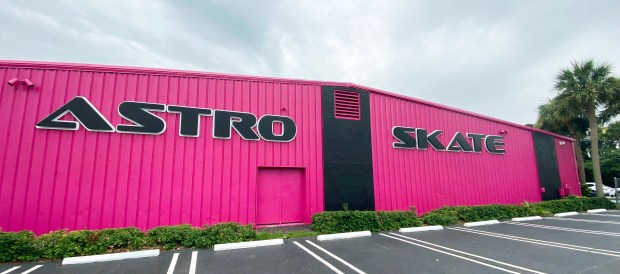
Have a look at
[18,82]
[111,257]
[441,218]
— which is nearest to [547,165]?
[441,218]

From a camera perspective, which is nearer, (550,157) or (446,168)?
(446,168)

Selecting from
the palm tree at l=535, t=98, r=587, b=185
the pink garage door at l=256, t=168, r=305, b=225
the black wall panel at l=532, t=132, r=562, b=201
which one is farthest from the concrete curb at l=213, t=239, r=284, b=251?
the palm tree at l=535, t=98, r=587, b=185

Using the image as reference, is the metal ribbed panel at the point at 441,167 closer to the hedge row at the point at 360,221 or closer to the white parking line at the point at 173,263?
the hedge row at the point at 360,221

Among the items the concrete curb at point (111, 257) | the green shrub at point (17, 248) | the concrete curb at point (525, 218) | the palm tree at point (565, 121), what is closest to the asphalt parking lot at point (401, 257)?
the concrete curb at point (111, 257)

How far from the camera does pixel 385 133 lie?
12203mm

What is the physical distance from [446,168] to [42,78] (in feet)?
52.7

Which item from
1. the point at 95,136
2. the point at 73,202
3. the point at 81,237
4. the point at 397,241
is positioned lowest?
the point at 397,241

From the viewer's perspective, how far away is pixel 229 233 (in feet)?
25.2

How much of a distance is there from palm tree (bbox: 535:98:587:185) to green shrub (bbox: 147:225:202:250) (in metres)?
23.6

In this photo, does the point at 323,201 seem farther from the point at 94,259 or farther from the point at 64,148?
the point at 64,148

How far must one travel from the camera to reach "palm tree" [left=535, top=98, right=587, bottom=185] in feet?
62.2

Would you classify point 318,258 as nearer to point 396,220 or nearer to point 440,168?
point 396,220

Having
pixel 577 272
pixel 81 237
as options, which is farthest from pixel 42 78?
pixel 577 272

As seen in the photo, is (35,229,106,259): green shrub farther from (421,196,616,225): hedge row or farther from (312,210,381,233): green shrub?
(421,196,616,225): hedge row
